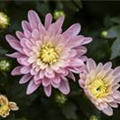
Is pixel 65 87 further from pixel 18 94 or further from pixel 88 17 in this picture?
pixel 88 17

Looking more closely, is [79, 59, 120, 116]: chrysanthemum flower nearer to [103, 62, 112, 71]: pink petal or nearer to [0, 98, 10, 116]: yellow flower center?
[103, 62, 112, 71]: pink petal

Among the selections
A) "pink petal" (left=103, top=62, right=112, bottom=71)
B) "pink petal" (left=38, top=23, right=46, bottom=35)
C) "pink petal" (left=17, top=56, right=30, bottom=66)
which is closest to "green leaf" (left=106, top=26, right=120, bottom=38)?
"pink petal" (left=103, top=62, right=112, bottom=71)

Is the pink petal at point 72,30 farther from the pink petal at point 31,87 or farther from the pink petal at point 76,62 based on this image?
the pink petal at point 31,87

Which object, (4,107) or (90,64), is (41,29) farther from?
(4,107)

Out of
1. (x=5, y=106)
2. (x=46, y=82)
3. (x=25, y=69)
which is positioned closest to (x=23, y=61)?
(x=25, y=69)

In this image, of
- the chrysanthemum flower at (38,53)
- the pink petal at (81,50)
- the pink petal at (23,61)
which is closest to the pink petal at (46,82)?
the chrysanthemum flower at (38,53)
